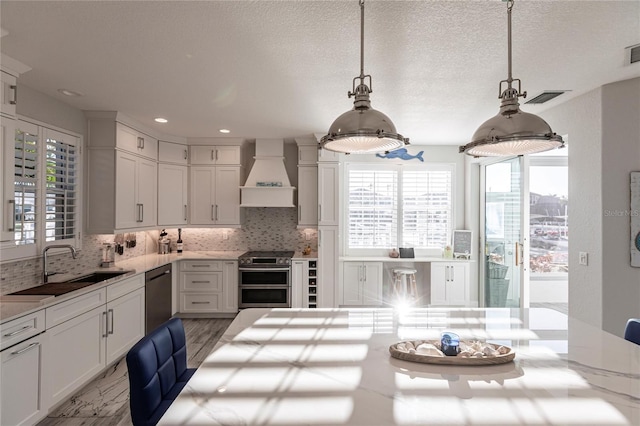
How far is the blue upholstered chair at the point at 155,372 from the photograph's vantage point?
1.53 metres

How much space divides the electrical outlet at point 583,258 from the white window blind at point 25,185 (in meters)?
4.79

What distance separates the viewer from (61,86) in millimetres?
3047

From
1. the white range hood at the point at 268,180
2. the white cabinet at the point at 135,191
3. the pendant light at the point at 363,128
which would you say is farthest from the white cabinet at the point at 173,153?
the pendant light at the point at 363,128

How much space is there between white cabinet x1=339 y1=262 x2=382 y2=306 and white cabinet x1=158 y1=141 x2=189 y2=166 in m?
2.85

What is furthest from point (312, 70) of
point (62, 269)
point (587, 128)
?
point (62, 269)

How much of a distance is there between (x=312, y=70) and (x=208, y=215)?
321 cm

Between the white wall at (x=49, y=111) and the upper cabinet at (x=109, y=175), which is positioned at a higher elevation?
the white wall at (x=49, y=111)

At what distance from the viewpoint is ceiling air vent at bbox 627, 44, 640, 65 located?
2.34 m

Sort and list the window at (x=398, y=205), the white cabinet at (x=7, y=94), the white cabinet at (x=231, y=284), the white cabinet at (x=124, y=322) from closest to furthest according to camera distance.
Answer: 1. the white cabinet at (x=7, y=94)
2. the white cabinet at (x=124, y=322)
3. the white cabinet at (x=231, y=284)
4. the window at (x=398, y=205)

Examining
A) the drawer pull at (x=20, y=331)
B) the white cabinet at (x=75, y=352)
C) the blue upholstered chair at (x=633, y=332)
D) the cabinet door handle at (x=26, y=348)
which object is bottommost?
the white cabinet at (x=75, y=352)

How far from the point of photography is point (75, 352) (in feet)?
9.10

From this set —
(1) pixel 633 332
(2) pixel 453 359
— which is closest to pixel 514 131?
(2) pixel 453 359

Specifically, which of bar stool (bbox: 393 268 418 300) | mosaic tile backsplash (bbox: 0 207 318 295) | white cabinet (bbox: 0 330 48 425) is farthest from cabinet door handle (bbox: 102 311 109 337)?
bar stool (bbox: 393 268 418 300)

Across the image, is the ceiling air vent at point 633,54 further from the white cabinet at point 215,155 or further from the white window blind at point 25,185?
the white window blind at point 25,185
